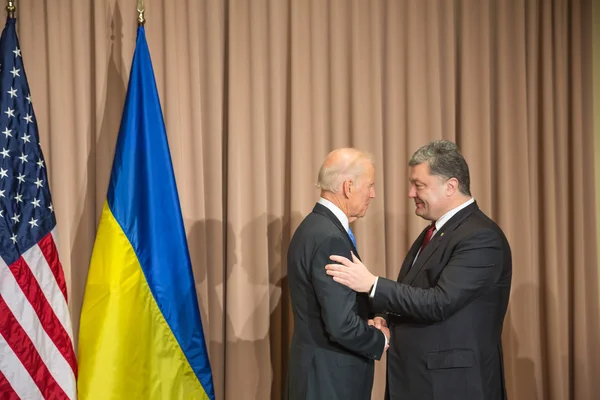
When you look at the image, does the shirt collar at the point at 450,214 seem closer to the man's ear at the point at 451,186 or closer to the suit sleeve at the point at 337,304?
the man's ear at the point at 451,186

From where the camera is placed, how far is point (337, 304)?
8.30 ft

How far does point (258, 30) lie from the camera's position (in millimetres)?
3689

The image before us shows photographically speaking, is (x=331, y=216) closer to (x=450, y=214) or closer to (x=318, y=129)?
(x=450, y=214)

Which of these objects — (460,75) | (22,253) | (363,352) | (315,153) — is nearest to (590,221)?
(460,75)

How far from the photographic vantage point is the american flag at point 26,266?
9.91 ft

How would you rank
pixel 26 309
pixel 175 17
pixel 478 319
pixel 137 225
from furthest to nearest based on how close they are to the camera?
pixel 175 17 → pixel 137 225 → pixel 26 309 → pixel 478 319

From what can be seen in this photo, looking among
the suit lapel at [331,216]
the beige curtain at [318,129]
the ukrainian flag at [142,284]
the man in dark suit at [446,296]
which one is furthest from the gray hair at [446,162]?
the ukrainian flag at [142,284]

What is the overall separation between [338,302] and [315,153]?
4.61ft

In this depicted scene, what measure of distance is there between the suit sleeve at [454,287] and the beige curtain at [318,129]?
1.16 m

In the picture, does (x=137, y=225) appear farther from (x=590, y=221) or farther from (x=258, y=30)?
(x=590, y=221)

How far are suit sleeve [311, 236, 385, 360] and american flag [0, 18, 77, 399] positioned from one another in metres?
1.34

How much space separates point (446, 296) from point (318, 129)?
57.9 inches

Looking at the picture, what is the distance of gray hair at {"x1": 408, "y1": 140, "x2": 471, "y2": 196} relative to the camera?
2.81 m

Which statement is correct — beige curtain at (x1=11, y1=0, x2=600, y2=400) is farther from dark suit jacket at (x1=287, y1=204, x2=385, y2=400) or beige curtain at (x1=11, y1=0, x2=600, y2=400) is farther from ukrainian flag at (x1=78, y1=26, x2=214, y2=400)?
dark suit jacket at (x1=287, y1=204, x2=385, y2=400)
